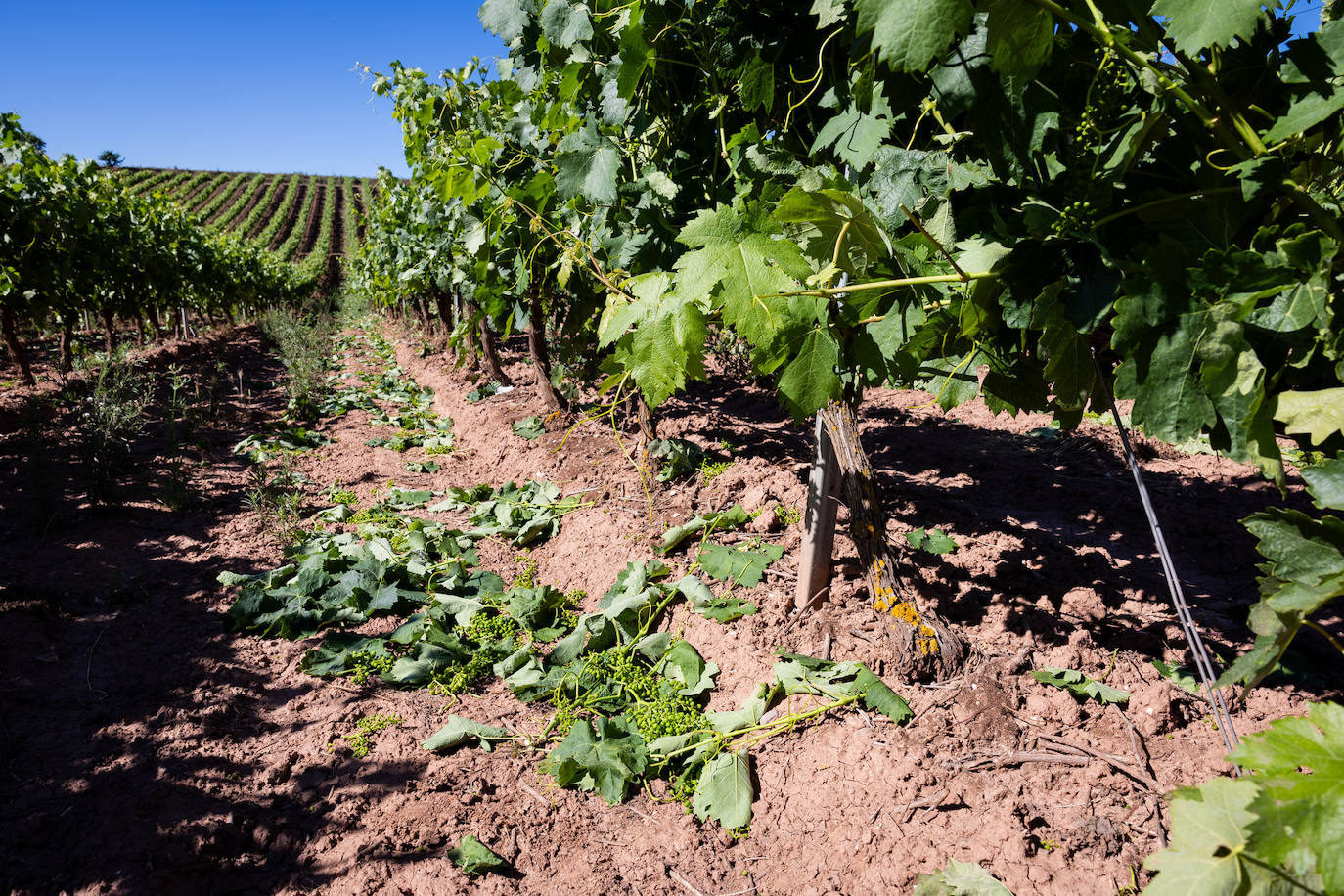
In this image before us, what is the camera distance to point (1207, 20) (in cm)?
90

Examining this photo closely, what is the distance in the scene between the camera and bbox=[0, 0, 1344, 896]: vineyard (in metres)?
1.01

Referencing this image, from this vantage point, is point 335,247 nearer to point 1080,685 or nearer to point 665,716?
point 665,716

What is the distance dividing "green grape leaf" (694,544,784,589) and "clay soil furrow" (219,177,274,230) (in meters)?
64.2

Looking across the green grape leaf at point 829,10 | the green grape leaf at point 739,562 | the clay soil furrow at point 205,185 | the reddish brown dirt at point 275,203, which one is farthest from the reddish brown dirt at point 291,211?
the green grape leaf at point 829,10

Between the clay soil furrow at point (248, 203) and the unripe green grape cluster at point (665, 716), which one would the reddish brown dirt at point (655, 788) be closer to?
the unripe green grape cluster at point (665, 716)

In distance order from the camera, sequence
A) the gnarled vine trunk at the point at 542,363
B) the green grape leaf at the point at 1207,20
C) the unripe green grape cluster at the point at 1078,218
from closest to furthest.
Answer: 1. the green grape leaf at the point at 1207,20
2. the unripe green grape cluster at the point at 1078,218
3. the gnarled vine trunk at the point at 542,363

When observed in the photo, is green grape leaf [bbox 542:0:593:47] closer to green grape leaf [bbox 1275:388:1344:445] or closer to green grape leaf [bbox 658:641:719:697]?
green grape leaf [bbox 1275:388:1344:445]

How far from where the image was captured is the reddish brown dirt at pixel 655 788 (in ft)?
6.79

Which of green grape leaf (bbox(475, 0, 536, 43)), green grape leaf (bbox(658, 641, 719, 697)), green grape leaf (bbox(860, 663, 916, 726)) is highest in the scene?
green grape leaf (bbox(475, 0, 536, 43))

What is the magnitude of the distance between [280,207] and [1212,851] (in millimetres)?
83140

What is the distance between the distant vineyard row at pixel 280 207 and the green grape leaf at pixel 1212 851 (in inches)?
2063

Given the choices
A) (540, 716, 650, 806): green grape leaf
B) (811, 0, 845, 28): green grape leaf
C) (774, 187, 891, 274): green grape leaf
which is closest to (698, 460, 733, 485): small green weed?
(540, 716, 650, 806): green grape leaf

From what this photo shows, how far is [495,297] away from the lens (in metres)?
4.78

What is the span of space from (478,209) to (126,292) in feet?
49.1
